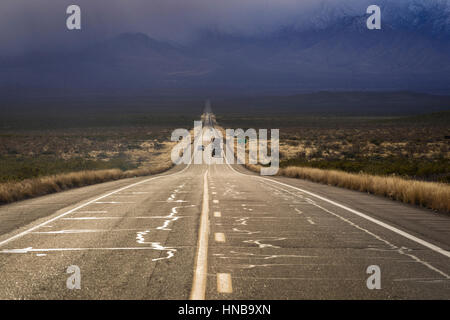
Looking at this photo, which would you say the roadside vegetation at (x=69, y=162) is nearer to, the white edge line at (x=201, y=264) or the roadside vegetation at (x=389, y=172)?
the white edge line at (x=201, y=264)

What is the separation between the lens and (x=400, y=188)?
16812 mm

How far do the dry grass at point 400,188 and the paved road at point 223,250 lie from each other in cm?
89

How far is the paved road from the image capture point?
6.21m

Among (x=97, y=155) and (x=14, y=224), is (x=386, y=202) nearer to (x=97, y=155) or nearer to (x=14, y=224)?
(x=14, y=224)

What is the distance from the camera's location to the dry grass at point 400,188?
1432 cm

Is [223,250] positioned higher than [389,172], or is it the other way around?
[223,250]

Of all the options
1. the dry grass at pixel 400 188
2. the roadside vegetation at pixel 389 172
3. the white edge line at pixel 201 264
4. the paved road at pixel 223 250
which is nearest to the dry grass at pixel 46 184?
the paved road at pixel 223 250

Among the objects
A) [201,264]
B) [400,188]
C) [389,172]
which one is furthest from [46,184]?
[389,172]

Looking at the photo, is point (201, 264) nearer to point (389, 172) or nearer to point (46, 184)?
point (46, 184)

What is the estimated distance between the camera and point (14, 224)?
11141 mm

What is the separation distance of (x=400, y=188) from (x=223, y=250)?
10.3 m

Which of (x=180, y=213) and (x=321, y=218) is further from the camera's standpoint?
(x=180, y=213)
